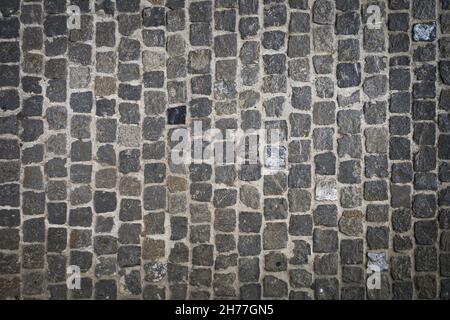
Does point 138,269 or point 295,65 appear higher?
point 295,65

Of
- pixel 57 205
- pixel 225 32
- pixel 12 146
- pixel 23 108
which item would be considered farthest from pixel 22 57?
pixel 225 32

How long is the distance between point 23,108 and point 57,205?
1.21 m

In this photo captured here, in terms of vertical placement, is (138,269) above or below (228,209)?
below

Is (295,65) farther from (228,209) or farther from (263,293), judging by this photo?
(263,293)

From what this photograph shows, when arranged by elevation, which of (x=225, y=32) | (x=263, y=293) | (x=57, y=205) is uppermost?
(x=225, y=32)

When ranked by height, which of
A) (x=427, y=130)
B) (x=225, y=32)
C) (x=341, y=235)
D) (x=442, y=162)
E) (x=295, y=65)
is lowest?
(x=341, y=235)

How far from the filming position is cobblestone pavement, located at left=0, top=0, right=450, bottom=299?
5547mm

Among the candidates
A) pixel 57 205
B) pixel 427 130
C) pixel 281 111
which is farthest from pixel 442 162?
pixel 57 205

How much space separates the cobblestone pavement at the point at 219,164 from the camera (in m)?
5.55

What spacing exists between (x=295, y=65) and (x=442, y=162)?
6.77 ft

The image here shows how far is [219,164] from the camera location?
5.57m

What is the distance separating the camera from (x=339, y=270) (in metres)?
5.57

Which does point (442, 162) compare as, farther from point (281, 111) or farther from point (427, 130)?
point (281, 111)

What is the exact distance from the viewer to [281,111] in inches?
219
